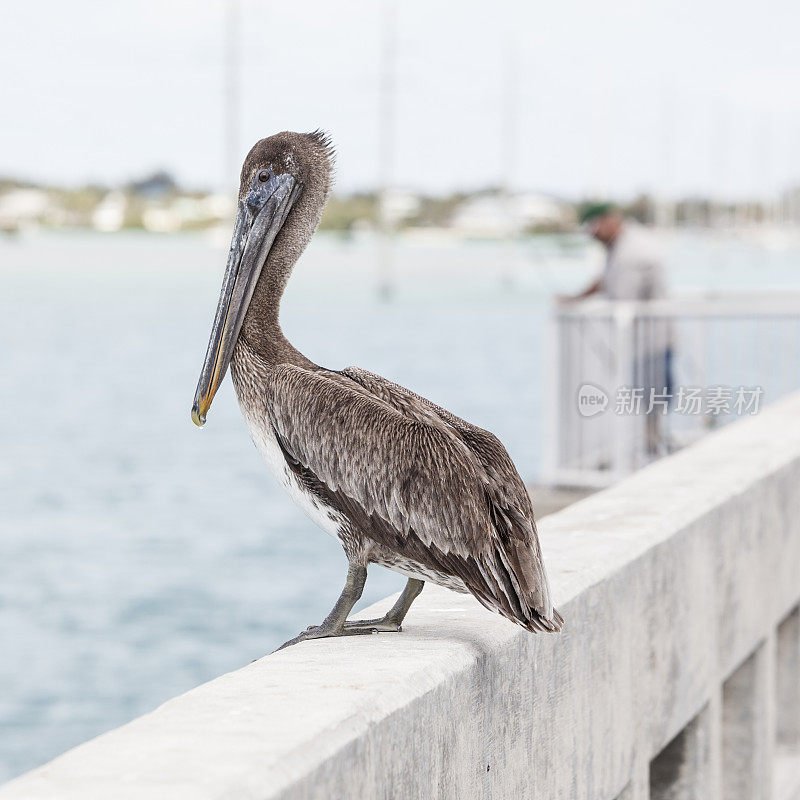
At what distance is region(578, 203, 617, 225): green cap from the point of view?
9359 mm

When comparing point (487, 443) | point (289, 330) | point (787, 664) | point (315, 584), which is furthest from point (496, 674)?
point (289, 330)

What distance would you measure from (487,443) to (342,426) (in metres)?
0.30

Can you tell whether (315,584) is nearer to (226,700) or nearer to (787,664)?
(787,664)

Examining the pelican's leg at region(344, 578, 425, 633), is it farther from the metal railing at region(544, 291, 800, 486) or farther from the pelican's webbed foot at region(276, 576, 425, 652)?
the metal railing at region(544, 291, 800, 486)

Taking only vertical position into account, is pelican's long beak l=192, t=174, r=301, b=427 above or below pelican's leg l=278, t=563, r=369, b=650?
above

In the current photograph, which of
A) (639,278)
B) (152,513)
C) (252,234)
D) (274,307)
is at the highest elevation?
(252,234)

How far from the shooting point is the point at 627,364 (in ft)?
29.6

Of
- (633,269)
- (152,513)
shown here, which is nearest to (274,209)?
(633,269)

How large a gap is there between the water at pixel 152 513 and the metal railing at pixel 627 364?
1303 millimetres

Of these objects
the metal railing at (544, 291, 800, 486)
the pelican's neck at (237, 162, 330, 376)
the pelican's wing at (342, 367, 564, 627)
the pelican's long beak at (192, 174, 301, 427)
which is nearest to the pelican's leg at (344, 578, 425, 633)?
the pelican's wing at (342, 367, 564, 627)

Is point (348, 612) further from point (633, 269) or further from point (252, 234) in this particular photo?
point (633, 269)

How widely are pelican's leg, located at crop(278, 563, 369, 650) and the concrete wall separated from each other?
0.05m

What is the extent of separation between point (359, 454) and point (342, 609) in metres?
0.39

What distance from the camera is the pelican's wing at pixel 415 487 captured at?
2.56 metres
